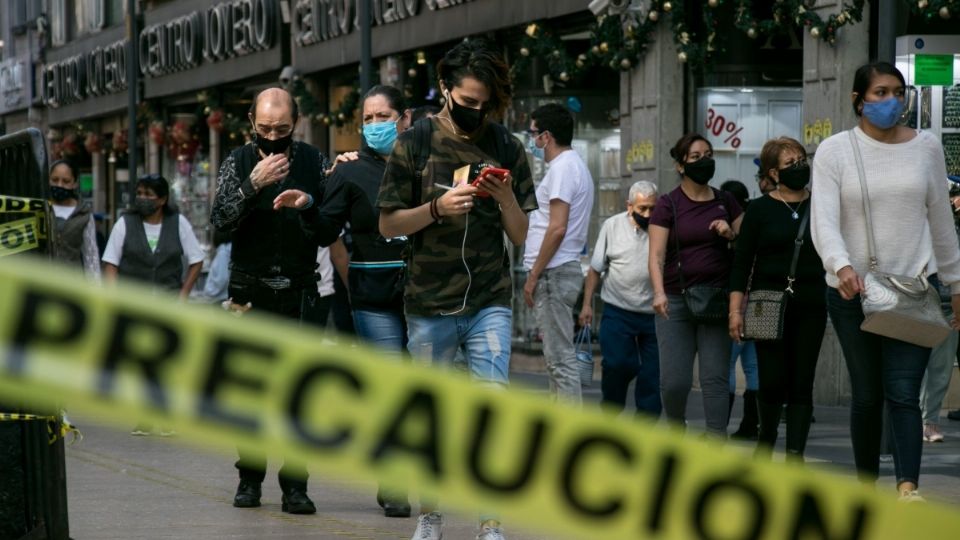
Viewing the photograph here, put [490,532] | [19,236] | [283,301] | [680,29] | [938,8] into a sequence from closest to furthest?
[19,236], [490,532], [283,301], [938,8], [680,29]

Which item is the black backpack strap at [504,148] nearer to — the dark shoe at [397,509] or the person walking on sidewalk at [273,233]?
the person walking on sidewalk at [273,233]

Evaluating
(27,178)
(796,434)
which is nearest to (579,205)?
(796,434)

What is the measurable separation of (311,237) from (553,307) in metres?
2.49

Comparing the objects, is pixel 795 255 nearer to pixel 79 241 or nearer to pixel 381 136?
pixel 381 136

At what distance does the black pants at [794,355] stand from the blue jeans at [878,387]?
68 centimetres

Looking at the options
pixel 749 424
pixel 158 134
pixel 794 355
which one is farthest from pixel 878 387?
pixel 158 134

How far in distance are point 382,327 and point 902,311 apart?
206 cm

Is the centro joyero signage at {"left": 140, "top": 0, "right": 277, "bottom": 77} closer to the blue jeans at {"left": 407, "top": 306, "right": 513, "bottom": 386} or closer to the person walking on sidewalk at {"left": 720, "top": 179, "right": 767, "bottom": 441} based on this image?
the person walking on sidewalk at {"left": 720, "top": 179, "right": 767, "bottom": 441}

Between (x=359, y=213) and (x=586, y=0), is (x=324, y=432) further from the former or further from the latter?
(x=586, y=0)

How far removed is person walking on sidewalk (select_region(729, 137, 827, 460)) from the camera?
802 cm

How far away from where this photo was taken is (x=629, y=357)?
1052cm

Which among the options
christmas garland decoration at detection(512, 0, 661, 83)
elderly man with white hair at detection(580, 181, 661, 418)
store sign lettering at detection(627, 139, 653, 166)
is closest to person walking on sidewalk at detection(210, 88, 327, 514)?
elderly man with white hair at detection(580, 181, 661, 418)

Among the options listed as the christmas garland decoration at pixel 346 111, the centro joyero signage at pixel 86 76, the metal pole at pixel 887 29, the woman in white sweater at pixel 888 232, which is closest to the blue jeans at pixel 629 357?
the metal pole at pixel 887 29

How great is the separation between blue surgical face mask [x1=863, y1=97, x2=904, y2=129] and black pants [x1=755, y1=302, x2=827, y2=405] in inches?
44.8
